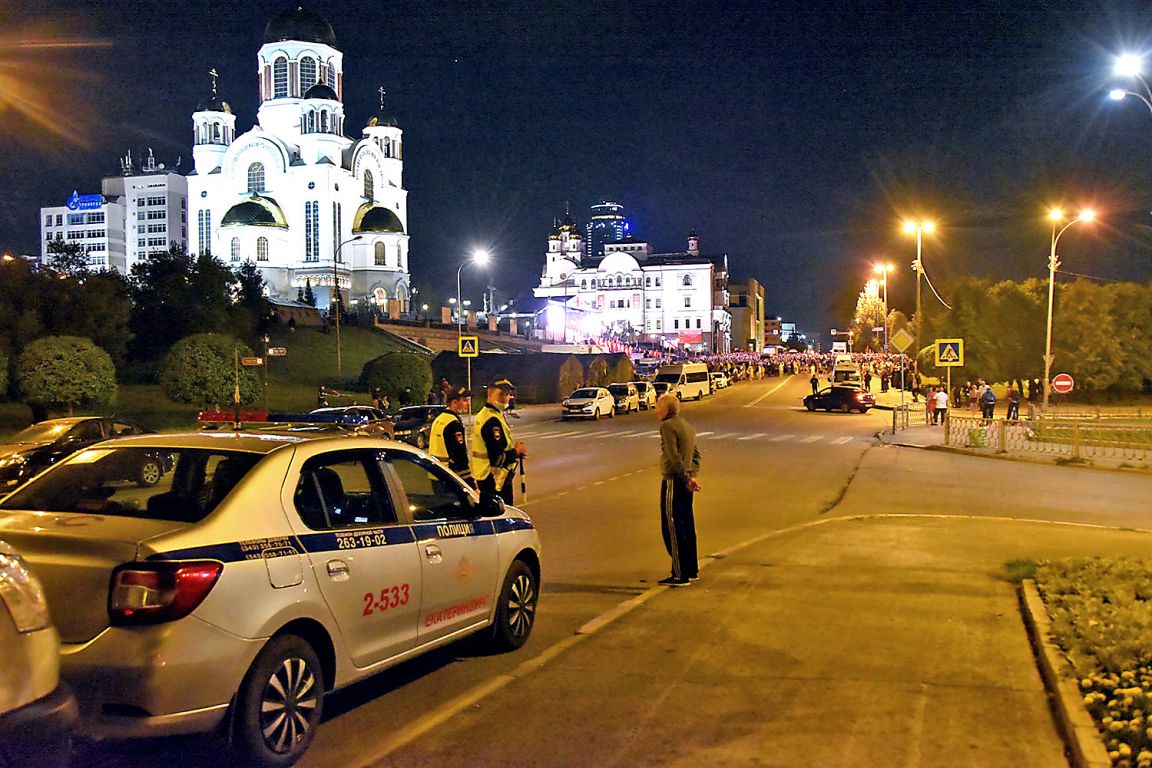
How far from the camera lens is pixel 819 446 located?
1131 inches

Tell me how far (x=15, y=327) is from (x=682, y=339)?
127008mm

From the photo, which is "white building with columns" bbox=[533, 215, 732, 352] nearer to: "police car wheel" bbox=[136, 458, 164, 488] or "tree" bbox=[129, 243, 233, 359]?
"tree" bbox=[129, 243, 233, 359]

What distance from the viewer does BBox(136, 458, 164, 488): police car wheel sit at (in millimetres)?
5109

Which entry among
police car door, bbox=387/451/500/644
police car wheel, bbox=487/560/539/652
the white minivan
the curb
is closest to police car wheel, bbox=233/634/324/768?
police car door, bbox=387/451/500/644

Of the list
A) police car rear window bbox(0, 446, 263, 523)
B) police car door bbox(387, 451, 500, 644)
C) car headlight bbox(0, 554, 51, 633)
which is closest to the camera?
car headlight bbox(0, 554, 51, 633)

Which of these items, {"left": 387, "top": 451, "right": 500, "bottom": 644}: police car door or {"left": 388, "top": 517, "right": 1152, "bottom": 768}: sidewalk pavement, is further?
{"left": 387, "top": 451, "right": 500, "bottom": 644}: police car door

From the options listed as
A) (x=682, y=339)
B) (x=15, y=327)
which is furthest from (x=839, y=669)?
(x=682, y=339)

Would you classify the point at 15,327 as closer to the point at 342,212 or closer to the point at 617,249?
the point at 342,212

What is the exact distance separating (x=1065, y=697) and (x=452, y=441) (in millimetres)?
6114

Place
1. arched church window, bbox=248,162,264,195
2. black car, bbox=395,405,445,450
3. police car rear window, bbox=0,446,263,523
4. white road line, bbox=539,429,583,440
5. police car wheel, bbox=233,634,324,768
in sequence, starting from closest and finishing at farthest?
police car wheel, bbox=233,634,324,768 → police car rear window, bbox=0,446,263,523 → black car, bbox=395,405,445,450 → white road line, bbox=539,429,583,440 → arched church window, bbox=248,162,264,195

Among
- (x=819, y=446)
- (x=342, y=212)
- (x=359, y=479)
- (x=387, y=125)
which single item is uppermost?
(x=387, y=125)

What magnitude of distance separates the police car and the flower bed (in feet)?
12.3

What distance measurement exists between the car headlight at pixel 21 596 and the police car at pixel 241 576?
749 millimetres

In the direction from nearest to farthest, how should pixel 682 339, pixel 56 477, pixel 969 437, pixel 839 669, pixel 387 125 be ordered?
1. pixel 56 477
2. pixel 839 669
3. pixel 969 437
4. pixel 387 125
5. pixel 682 339
